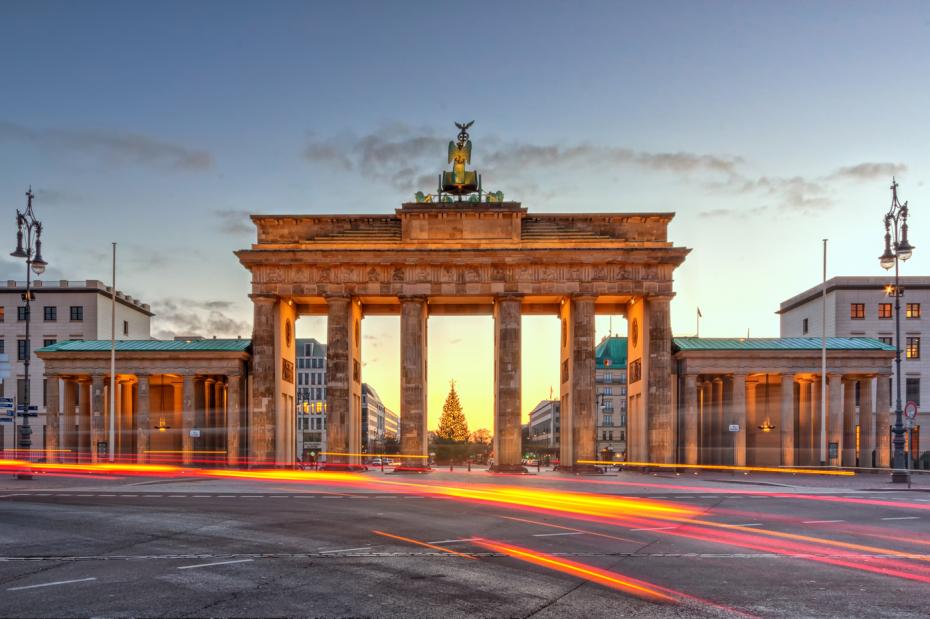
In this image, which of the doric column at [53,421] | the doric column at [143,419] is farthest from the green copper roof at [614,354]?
the doric column at [53,421]

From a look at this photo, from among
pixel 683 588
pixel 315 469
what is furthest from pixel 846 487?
pixel 315 469

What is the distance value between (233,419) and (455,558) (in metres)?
49.1

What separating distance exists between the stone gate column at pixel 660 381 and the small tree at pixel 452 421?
71.8 meters

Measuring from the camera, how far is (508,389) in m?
58.7

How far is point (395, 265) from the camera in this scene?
59906 mm

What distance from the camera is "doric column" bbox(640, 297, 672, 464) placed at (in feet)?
192

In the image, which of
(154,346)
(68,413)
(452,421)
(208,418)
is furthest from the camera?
(452,421)

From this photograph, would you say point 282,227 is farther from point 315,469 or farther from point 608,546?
point 608,546

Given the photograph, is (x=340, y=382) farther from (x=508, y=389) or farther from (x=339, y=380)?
(x=508, y=389)

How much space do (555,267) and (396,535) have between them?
140ft

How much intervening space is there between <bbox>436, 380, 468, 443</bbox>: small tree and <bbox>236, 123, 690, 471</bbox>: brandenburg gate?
68.5 metres

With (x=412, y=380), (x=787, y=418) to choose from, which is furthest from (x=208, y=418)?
(x=787, y=418)

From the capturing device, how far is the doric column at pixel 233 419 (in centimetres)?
6031

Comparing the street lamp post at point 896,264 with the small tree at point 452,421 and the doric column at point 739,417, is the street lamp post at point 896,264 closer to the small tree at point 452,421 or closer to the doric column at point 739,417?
the doric column at point 739,417
